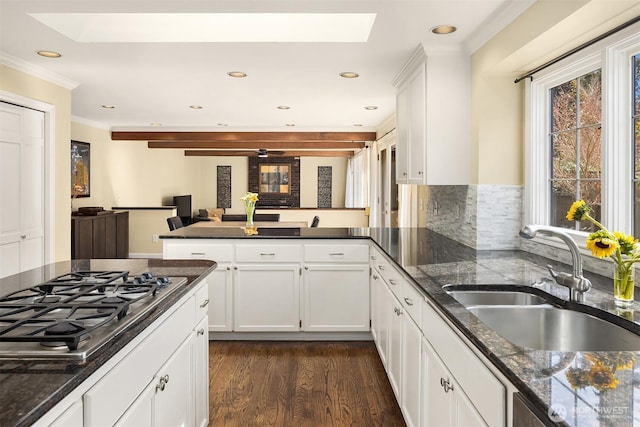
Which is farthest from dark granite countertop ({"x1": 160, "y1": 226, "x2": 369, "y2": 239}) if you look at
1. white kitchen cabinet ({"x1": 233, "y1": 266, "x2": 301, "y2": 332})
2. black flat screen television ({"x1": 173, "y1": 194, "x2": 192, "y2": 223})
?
black flat screen television ({"x1": 173, "y1": 194, "x2": 192, "y2": 223})

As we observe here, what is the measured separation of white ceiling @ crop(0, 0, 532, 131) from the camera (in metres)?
2.60

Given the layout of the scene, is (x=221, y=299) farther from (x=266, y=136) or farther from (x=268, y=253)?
(x=266, y=136)

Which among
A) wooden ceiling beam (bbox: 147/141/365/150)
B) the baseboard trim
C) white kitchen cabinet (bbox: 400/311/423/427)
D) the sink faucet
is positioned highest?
wooden ceiling beam (bbox: 147/141/365/150)

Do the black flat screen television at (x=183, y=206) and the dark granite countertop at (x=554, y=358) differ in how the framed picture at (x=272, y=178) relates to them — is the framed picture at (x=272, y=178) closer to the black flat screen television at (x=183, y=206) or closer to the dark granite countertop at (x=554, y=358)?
the black flat screen television at (x=183, y=206)

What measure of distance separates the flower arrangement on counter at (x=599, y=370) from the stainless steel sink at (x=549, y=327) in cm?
46

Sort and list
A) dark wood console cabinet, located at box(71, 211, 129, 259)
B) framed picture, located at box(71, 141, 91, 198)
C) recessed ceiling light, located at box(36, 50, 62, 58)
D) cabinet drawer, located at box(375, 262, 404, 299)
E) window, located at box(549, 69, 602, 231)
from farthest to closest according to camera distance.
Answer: framed picture, located at box(71, 141, 91, 198) → dark wood console cabinet, located at box(71, 211, 129, 259) → recessed ceiling light, located at box(36, 50, 62, 58) → cabinet drawer, located at box(375, 262, 404, 299) → window, located at box(549, 69, 602, 231)

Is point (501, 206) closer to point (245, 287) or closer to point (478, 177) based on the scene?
point (478, 177)

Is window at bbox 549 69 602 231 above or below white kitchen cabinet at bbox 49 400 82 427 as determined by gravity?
above

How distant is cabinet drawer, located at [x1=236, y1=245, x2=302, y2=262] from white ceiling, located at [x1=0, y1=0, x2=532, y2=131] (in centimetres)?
145

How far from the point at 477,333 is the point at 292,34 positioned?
2.52m

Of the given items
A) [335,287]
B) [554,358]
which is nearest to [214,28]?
[335,287]

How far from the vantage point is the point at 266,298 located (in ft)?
13.1

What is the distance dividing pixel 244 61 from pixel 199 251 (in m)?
1.54

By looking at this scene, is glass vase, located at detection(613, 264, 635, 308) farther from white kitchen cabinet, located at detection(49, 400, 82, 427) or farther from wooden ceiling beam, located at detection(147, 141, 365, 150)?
wooden ceiling beam, located at detection(147, 141, 365, 150)
